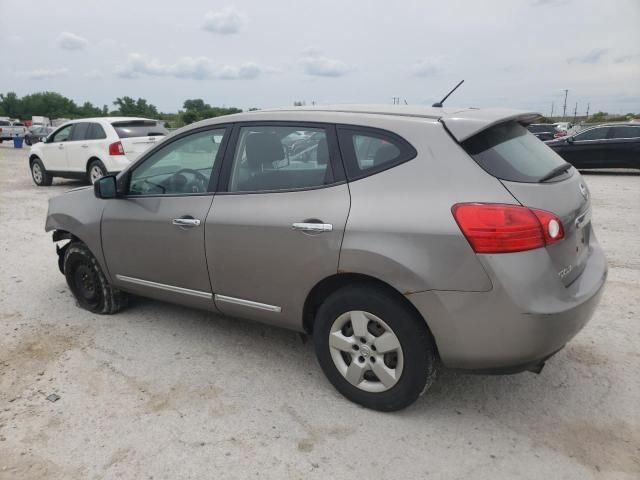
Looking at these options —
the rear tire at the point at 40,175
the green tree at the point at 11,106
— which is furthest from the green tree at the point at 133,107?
the rear tire at the point at 40,175

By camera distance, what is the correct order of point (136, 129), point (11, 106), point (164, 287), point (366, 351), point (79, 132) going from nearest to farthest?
point (366, 351) < point (164, 287) < point (136, 129) < point (79, 132) < point (11, 106)

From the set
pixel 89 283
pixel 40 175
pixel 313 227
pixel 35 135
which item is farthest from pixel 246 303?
pixel 35 135

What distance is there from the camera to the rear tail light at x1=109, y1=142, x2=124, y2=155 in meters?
10.9

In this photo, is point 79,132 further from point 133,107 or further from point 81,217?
point 133,107

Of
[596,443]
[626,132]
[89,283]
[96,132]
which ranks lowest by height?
[596,443]

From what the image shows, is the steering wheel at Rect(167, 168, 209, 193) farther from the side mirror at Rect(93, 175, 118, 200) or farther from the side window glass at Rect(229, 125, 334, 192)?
the side mirror at Rect(93, 175, 118, 200)

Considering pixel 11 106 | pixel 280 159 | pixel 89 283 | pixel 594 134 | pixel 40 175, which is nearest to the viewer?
pixel 280 159

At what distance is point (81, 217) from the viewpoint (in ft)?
13.9

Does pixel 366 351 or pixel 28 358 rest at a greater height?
pixel 366 351

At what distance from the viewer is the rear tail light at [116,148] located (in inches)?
430

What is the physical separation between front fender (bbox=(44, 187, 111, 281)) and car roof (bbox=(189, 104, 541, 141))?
1.21 metres

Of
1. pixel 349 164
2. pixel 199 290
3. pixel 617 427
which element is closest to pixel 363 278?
pixel 349 164

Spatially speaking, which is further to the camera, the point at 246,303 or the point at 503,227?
the point at 246,303

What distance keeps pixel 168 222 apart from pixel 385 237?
168 centimetres
